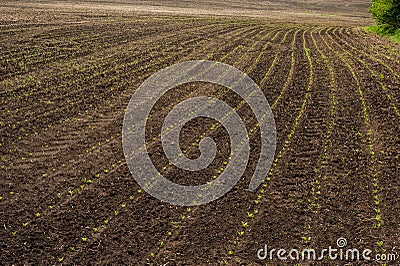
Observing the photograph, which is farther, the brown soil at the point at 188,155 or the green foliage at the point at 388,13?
the green foliage at the point at 388,13

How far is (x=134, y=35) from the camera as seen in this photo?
2333 cm

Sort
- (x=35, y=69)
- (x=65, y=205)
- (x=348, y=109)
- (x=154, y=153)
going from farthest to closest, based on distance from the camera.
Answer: (x=35, y=69) → (x=348, y=109) → (x=154, y=153) → (x=65, y=205)

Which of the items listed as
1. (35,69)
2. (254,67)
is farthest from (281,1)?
(35,69)

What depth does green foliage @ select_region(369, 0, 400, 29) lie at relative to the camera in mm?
25250

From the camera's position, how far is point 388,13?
25.6m

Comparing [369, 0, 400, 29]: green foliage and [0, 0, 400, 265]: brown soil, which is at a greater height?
[369, 0, 400, 29]: green foliage

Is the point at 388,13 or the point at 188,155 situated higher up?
the point at 388,13

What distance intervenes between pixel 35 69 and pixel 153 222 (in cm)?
1099

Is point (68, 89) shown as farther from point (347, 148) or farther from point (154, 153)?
point (347, 148)

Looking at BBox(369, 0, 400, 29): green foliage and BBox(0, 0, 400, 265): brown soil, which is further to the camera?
BBox(369, 0, 400, 29): green foliage

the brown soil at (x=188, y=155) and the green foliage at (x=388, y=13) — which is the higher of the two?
the green foliage at (x=388, y=13)

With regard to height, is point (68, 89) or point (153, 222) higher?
point (68, 89)

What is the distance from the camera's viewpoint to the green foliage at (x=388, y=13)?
25.2 m

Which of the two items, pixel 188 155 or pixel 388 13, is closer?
pixel 188 155
